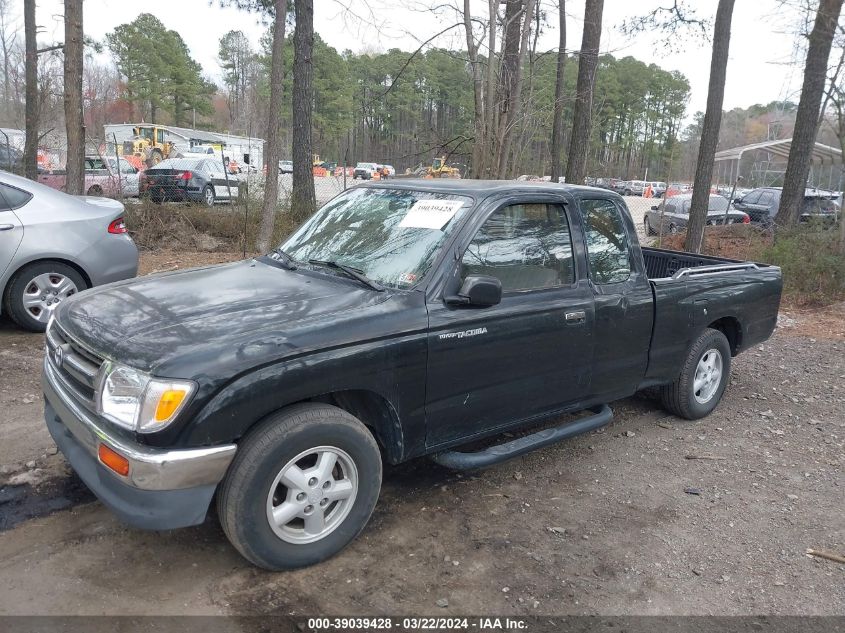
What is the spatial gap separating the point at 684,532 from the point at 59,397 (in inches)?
132

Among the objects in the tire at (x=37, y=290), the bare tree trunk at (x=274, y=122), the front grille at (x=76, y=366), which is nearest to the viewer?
the front grille at (x=76, y=366)

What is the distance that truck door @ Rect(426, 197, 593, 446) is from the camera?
344cm

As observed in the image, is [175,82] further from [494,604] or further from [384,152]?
[494,604]

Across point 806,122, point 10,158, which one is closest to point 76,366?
point 10,158

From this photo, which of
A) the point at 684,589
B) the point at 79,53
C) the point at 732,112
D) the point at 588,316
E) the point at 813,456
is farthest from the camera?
the point at 732,112

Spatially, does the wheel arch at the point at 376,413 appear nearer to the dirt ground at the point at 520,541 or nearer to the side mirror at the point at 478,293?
the dirt ground at the point at 520,541

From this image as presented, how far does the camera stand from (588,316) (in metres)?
4.06

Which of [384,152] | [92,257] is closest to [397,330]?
[92,257]

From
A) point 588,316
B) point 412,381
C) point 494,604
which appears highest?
point 588,316

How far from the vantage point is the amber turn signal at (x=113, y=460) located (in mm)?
2674

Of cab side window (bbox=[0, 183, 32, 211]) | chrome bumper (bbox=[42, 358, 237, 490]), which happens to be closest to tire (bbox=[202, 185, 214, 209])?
cab side window (bbox=[0, 183, 32, 211])

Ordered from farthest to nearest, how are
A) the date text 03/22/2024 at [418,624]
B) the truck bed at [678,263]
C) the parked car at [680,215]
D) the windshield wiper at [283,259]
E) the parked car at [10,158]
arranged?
the parked car at [680,215] → the parked car at [10,158] → the truck bed at [678,263] → the windshield wiper at [283,259] → the date text 03/22/2024 at [418,624]

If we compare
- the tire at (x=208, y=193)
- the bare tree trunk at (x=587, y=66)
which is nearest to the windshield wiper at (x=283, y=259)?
the bare tree trunk at (x=587, y=66)

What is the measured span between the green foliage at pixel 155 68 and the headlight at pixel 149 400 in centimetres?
5513
